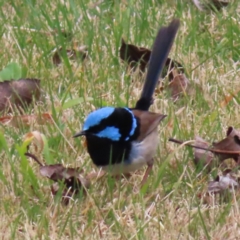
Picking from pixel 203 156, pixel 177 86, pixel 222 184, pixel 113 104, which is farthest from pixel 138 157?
pixel 177 86

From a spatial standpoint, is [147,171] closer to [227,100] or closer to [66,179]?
[66,179]

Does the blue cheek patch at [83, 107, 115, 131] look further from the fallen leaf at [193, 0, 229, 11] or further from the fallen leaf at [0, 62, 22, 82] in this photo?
the fallen leaf at [193, 0, 229, 11]

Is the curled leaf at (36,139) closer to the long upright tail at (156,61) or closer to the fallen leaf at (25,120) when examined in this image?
the fallen leaf at (25,120)

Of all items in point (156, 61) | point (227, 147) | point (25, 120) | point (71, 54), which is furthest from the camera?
point (71, 54)

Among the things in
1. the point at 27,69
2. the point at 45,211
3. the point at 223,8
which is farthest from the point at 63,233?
the point at 223,8

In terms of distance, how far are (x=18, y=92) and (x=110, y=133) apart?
0.92 meters

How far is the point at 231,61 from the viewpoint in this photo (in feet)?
16.2

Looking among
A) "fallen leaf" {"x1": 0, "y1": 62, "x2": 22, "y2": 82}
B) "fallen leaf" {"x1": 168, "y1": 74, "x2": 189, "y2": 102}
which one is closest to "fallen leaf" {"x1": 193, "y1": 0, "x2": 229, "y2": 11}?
"fallen leaf" {"x1": 168, "y1": 74, "x2": 189, "y2": 102}

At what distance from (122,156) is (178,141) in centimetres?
33

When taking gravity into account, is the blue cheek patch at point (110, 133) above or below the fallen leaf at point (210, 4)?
above

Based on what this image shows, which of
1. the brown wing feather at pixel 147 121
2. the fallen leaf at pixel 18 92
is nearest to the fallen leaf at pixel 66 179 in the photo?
the brown wing feather at pixel 147 121

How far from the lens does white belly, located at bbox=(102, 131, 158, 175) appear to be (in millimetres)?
3727

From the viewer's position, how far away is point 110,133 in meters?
3.74

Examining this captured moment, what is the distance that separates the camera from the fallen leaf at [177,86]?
15.1 feet
